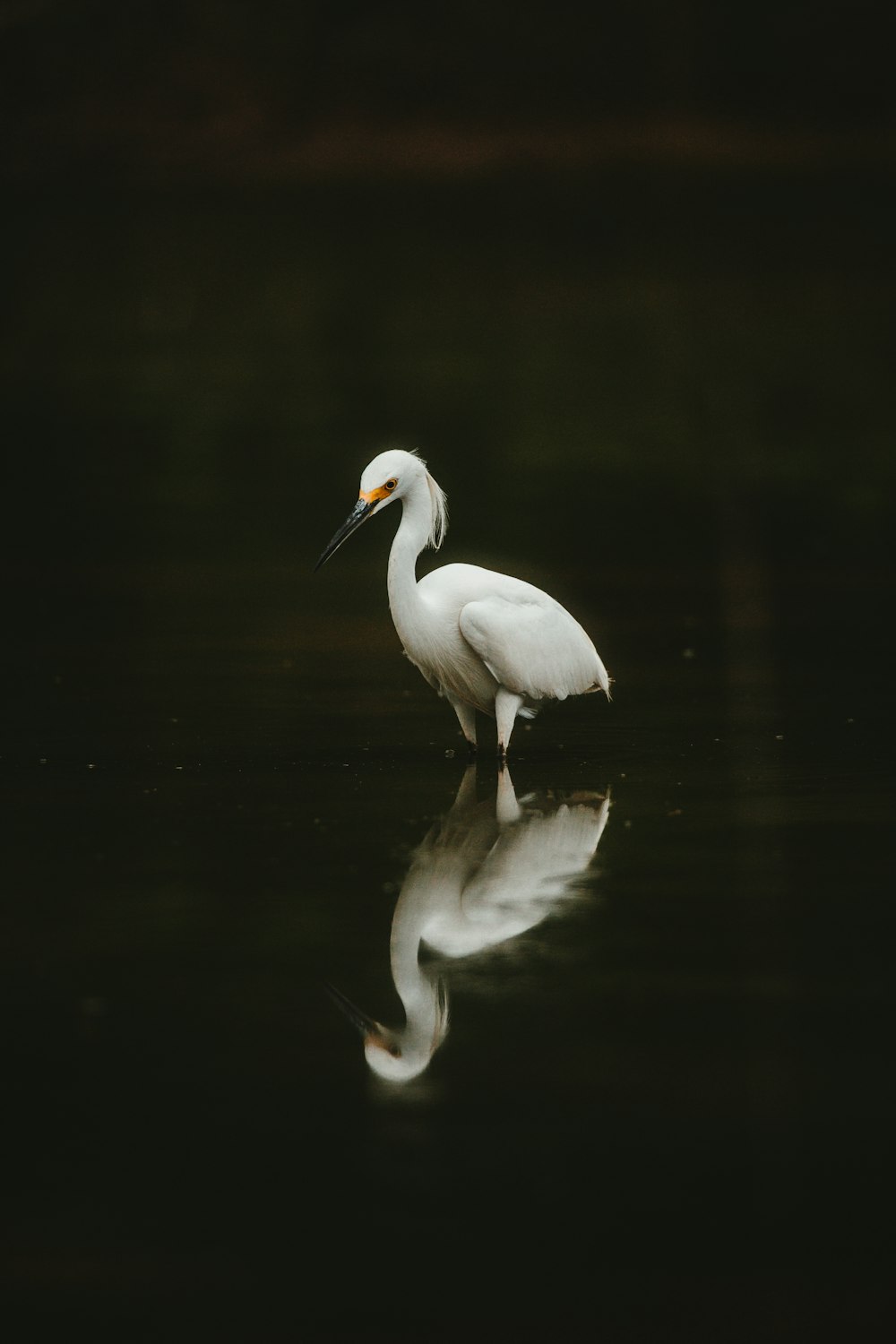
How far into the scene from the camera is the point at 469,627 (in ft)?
27.6

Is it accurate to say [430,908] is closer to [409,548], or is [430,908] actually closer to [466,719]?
[466,719]

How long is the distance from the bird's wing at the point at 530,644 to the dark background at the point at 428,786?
299 millimetres

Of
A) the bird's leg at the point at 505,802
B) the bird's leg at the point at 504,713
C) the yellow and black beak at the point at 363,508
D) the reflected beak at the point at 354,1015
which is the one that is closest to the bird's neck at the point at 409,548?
the yellow and black beak at the point at 363,508

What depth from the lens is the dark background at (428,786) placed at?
4148 mm

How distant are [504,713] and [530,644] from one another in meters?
0.28

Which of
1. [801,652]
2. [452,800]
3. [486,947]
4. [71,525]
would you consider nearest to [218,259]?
[71,525]

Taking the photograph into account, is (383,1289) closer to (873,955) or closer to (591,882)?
(873,955)

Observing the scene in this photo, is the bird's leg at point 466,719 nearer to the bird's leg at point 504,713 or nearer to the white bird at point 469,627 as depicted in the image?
the white bird at point 469,627

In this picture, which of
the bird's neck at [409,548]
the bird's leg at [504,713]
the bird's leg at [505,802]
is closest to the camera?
the bird's leg at [505,802]

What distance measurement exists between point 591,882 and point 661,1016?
4.02 ft

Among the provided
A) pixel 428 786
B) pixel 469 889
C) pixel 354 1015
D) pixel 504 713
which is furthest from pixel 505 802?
pixel 354 1015

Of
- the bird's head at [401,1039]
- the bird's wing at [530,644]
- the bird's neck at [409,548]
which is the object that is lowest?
the bird's head at [401,1039]

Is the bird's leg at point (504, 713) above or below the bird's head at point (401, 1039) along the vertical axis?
above

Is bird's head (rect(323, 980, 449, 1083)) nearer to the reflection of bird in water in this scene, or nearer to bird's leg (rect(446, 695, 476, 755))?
the reflection of bird in water
